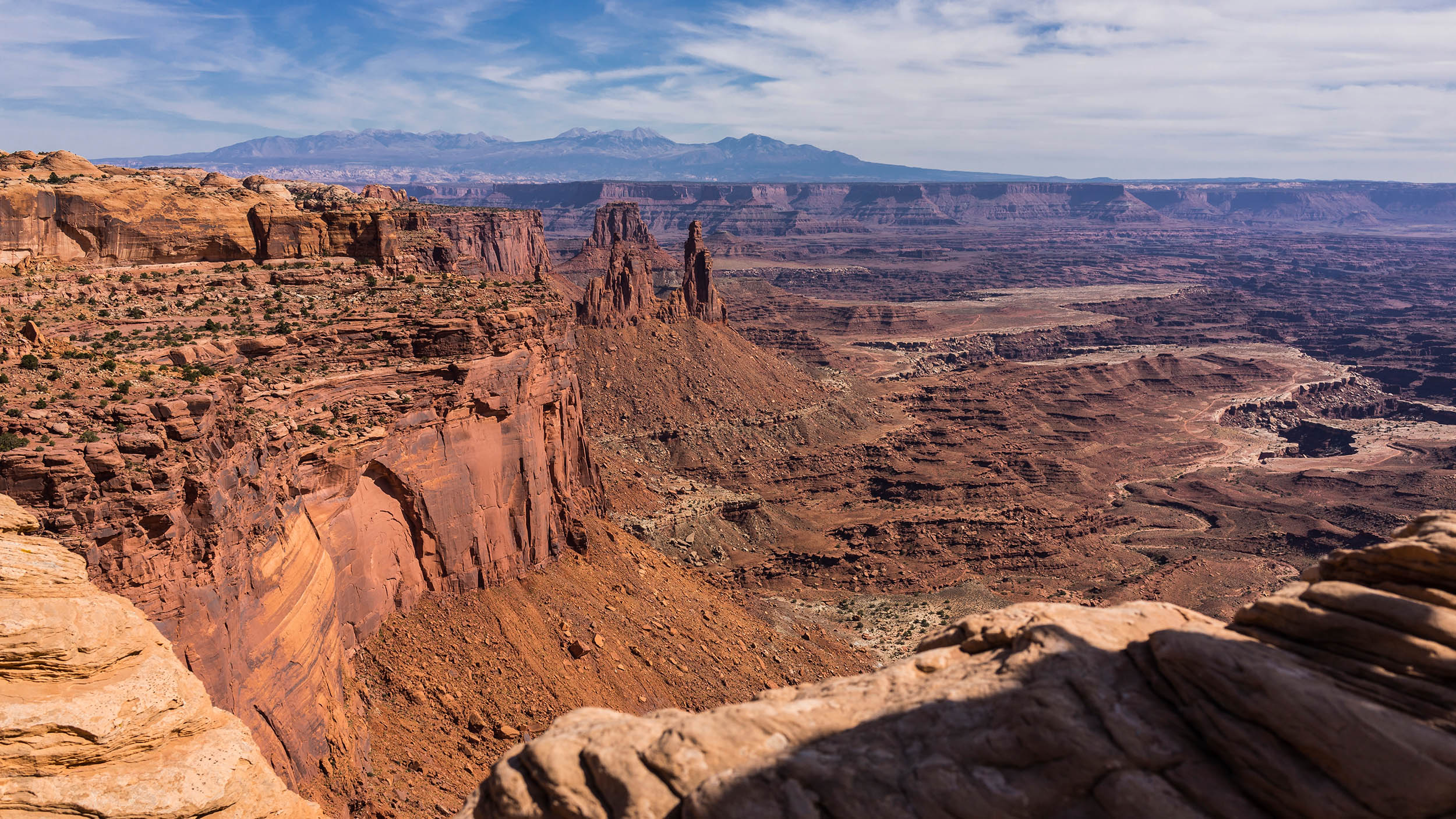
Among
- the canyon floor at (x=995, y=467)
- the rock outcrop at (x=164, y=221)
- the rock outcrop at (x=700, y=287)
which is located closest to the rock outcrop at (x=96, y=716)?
the rock outcrop at (x=164, y=221)

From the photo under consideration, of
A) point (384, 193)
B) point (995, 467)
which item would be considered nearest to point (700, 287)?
point (384, 193)

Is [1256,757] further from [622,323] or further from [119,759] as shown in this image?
[622,323]

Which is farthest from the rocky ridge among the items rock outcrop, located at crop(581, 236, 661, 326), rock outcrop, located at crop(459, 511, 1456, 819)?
rock outcrop, located at crop(581, 236, 661, 326)

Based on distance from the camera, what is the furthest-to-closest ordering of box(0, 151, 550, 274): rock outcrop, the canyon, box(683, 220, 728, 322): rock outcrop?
box(683, 220, 728, 322): rock outcrop → box(0, 151, 550, 274): rock outcrop → the canyon

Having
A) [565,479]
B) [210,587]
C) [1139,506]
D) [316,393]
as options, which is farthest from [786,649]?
[1139,506]

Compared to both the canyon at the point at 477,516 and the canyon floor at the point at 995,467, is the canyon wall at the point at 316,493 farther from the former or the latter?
the canyon floor at the point at 995,467

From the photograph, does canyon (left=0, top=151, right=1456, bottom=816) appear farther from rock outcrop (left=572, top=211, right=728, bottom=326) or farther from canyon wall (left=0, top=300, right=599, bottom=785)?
rock outcrop (left=572, top=211, right=728, bottom=326)
